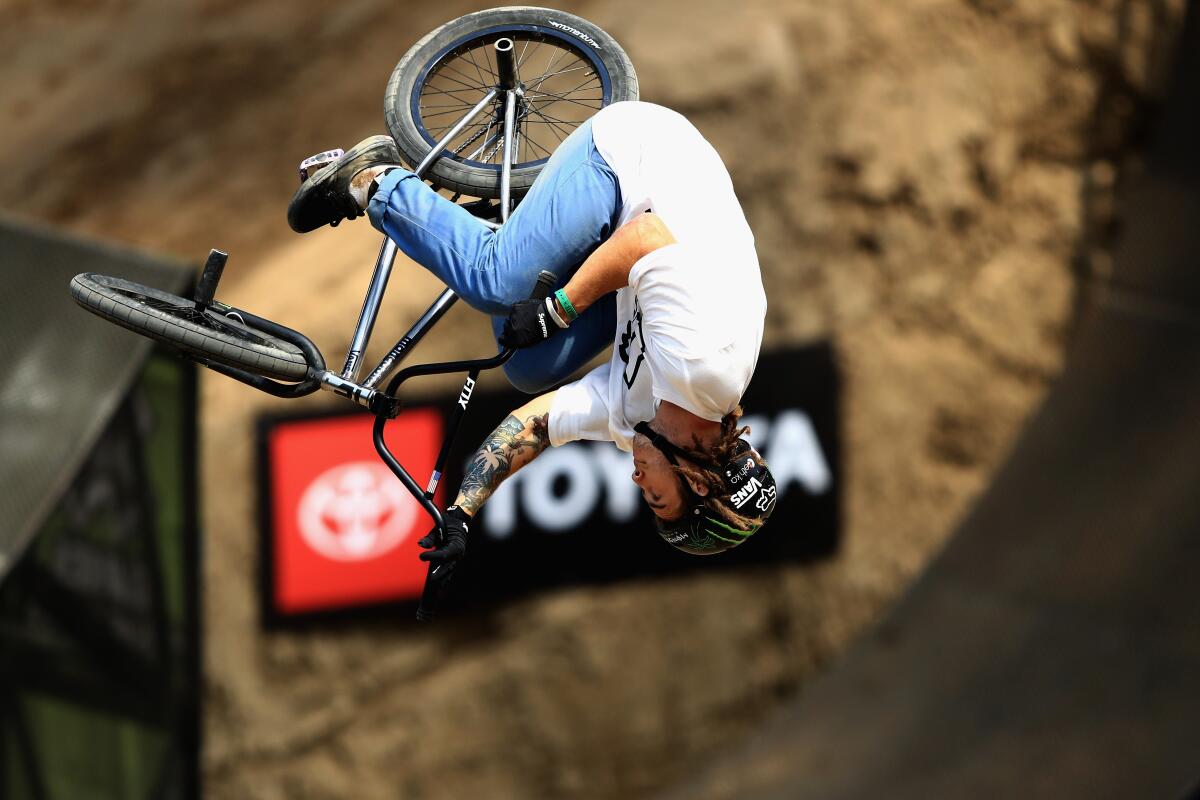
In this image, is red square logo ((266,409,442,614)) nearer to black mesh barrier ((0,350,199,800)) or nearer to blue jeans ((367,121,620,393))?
black mesh barrier ((0,350,199,800))

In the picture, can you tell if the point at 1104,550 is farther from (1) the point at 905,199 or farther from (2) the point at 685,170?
(2) the point at 685,170

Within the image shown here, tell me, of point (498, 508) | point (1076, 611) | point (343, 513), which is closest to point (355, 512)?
point (343, 513)

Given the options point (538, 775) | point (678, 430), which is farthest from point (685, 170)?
point (538, 775)

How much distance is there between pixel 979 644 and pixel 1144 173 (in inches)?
142

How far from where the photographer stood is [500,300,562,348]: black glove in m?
4.54

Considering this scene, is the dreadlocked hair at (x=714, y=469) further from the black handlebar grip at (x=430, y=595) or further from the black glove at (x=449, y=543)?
the black handlebar grip at (x=430, y=595)

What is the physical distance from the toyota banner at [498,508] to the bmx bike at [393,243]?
5432 mm

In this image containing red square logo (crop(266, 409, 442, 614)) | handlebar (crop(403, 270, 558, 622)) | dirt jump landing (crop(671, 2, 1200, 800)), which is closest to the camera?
handlebar (crop(403, 270, 558, 622))

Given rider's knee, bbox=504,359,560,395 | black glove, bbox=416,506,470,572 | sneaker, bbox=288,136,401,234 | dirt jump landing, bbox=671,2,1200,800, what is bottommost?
dirt jump landing, bbox=671,2,1200,800

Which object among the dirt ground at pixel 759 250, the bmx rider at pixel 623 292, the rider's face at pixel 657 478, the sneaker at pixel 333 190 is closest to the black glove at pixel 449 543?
the bmx rider at pixel 623 292

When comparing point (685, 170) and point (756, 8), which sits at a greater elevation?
point (756, 8)

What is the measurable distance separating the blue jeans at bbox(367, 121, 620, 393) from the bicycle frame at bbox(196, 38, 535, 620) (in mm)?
98

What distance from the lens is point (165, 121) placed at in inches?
442

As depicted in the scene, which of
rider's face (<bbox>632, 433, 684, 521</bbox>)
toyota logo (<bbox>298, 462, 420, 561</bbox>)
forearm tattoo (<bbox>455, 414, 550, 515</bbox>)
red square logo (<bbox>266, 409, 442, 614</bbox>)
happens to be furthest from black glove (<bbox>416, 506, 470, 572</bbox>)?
toyota logo (<bbox>298, 462, 420, 561</bbox>)
